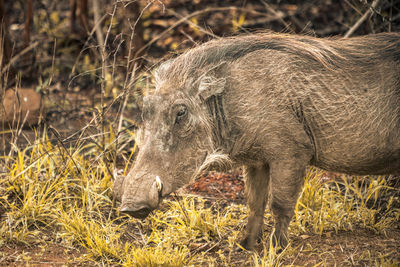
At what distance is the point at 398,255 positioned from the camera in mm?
3330

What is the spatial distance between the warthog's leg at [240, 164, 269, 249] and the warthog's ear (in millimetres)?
710

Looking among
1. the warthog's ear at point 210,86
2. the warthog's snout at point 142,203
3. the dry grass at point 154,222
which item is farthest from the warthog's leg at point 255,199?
the warthog's snout at point 142,203

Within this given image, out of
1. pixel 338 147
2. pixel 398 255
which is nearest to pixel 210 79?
pixel 338 147

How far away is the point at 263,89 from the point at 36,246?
6.15 ft

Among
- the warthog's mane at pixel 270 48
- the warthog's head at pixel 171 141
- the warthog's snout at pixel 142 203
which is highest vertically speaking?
the warthog's mane at pixel 270 48

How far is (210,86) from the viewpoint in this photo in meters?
3.06

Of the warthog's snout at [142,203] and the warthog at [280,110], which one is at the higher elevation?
the warthog at [280,110]

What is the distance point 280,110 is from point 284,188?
1.56 ft

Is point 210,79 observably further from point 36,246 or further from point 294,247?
point 36,246

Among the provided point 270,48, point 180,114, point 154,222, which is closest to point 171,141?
point 180,114

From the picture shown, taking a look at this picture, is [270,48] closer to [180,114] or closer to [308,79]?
[308,79]

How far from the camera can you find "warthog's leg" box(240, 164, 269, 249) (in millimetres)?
3516

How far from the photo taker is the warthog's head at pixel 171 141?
9.04 feet

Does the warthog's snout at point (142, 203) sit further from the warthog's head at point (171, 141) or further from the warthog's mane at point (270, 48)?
the warthog's mane at point (270, 48)
